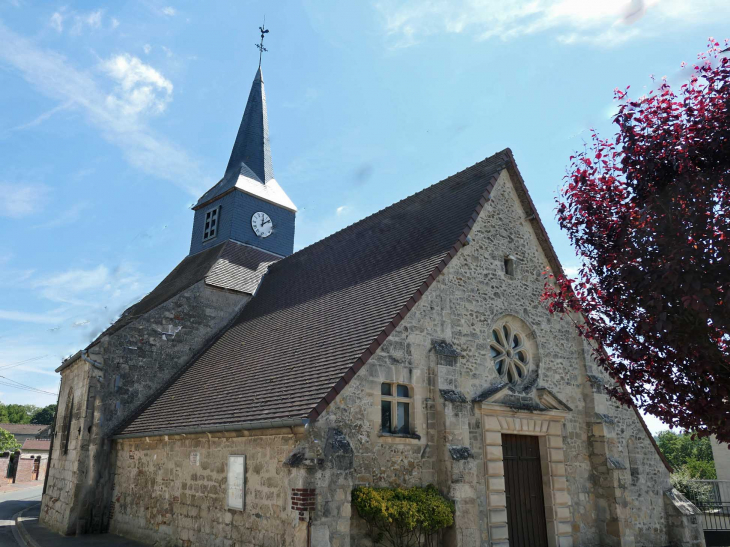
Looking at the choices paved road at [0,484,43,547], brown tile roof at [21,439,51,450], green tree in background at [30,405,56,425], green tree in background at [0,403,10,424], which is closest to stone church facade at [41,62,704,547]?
paved road at [0,484,43,547]

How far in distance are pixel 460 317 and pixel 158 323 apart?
8.83 m

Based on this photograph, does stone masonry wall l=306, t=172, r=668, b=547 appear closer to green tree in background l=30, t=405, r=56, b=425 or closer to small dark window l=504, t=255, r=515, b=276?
small dark window l=504, t=255, r=515, b=276

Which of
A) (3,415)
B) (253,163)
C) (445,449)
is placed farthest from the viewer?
(3,415)

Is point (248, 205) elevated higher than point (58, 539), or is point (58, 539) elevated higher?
point (248, 205)

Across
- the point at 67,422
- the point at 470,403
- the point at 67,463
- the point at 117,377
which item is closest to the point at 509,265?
the point at 470,403

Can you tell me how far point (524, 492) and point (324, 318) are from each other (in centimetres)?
532

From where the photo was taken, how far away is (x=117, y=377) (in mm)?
14453

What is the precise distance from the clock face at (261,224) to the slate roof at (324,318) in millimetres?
5006

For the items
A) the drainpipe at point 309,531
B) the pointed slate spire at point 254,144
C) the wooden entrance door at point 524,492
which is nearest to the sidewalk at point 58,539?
the drainpipe at point 309,531

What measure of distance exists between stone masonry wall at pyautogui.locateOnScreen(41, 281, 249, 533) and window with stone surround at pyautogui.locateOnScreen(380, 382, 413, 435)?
8162mm

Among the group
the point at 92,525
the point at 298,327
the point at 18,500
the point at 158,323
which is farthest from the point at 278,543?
the point at 18,500

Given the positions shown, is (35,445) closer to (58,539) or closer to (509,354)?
(58,539)

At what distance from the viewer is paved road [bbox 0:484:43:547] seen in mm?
14114

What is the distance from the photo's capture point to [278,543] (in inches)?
324
